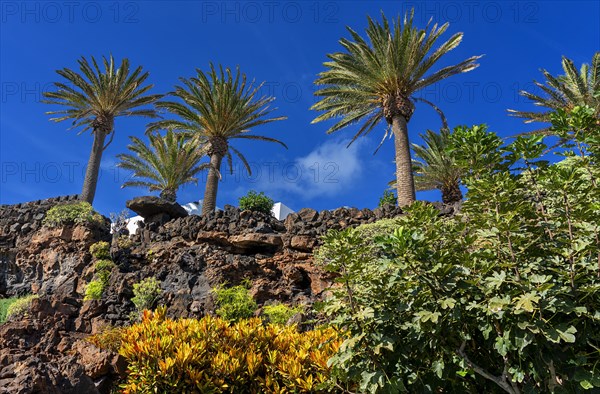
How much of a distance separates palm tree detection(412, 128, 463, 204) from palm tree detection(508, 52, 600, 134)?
413 centimetres

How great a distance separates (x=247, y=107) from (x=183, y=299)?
12.6m

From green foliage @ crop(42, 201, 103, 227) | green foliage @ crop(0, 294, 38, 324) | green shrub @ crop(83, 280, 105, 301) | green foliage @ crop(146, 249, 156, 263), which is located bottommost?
green foliage @ crop(0, 294, 38, 324)

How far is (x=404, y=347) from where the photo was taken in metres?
3.98

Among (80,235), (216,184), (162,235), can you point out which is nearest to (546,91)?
(216,184)

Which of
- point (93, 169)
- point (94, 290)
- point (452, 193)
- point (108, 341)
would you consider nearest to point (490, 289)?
point (108, 341)

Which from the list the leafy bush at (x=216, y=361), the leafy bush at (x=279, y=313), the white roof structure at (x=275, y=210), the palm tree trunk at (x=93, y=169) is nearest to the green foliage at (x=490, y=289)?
the leafy bush at (x=216, y=361)

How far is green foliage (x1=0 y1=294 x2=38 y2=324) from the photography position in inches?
529

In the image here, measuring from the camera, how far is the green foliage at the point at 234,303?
36.1ft

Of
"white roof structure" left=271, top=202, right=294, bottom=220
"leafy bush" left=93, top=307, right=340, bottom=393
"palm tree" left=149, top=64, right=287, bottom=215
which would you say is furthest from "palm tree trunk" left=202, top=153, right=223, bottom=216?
"leafy bush" left=93, top=307, right=340, bottom=393

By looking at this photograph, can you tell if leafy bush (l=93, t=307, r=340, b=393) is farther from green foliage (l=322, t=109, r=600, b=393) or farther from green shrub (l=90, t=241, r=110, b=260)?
green shrub (l=90, t=241, r=110, b=260)

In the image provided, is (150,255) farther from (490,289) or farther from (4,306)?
(490,289)

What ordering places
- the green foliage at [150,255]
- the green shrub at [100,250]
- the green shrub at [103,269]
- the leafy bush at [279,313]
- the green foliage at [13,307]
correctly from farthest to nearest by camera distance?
the green shrub at [100,250], the green foliage at [150,255], the green shrub at [103,269], the green foliage at [13,307], the leafy bush at [279,313]

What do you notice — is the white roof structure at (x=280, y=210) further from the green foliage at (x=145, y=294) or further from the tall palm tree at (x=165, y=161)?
the green foliage at (x=145, y=294)

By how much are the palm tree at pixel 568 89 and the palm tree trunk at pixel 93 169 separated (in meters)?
21.4
